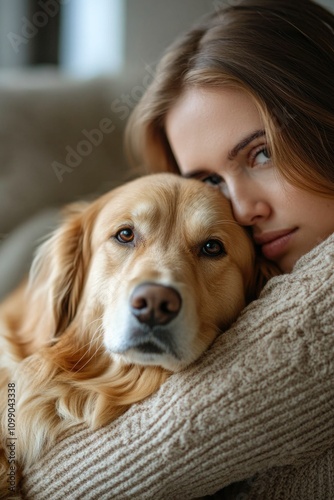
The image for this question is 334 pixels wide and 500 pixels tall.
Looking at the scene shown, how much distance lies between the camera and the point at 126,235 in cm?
178

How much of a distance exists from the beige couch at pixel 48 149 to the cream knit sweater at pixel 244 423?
130cm

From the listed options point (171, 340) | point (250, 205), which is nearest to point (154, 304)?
point (171, 340)

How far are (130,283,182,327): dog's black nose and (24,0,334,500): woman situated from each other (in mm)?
185

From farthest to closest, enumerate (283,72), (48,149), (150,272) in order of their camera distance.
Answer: (48,149) → (283,72) → (150,272)

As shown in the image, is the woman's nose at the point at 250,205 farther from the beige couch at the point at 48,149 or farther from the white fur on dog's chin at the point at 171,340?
the beige couch at the point at 48,149

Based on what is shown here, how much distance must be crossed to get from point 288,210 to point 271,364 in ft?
1.93

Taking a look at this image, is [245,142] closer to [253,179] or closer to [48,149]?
[253,179]

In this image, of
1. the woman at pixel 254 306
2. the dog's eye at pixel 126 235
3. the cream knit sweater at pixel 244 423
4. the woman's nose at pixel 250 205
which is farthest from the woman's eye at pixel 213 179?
the cream knit sweater at pixel 244 423

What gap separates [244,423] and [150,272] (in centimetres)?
46

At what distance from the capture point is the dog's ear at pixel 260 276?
1.86m

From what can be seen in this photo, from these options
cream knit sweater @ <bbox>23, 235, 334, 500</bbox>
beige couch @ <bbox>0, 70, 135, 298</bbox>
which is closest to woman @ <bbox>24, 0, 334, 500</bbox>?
cream knit sweater @ <bbox>23, 235, 334, 500</bbox>

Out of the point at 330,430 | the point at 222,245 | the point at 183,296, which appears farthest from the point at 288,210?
the point at 330,430

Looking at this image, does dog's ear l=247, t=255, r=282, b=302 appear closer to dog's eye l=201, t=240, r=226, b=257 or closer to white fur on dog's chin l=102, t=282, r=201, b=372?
dog's eye l=201, t=240, r=226, b=257

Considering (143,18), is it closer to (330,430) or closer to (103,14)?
(103,14)
